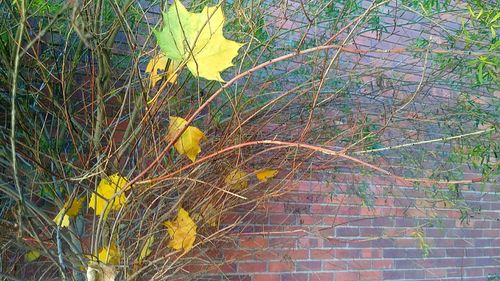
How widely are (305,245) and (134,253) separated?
156 cm

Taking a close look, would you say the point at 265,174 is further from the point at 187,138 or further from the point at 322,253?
the point at 322,253

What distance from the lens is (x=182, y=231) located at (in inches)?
77.7

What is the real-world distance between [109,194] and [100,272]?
0.87 feet

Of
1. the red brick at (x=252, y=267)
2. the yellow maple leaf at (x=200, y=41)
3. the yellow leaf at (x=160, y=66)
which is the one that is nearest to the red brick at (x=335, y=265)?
the red brick at (x=252, y=267)

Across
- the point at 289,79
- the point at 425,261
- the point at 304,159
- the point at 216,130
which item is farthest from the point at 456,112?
the point at 425,261

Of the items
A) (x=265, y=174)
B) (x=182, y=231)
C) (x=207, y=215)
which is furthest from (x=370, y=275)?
(x=182, y=231)

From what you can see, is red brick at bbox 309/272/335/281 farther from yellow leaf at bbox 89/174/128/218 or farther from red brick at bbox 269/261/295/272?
Answer: yellow leaf at bbox 89/174/128/218

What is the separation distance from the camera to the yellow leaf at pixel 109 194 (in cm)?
175

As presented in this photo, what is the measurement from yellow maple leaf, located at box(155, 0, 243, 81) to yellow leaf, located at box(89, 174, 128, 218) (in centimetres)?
46

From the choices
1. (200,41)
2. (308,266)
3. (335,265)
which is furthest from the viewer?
(335,265)

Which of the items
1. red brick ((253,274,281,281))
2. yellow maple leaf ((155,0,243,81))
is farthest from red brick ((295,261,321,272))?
yellow maple leaf ((155,0,243,81))

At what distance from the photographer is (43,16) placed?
1859mm

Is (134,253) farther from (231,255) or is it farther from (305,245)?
(305,245)

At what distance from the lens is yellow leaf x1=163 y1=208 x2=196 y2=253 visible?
1952mm
